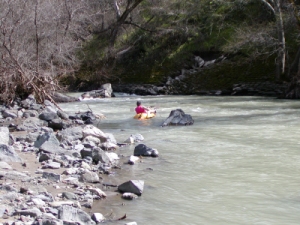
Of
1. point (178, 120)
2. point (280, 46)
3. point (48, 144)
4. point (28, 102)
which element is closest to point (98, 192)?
point (48, 144)

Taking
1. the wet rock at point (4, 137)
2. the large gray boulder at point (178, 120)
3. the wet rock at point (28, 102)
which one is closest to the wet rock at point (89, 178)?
the wet rock at point (4, 137)

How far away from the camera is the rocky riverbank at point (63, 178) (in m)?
5.15

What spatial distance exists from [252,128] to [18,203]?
29.6ft

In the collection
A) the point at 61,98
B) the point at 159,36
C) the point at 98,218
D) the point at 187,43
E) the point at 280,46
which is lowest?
the point at 98,218

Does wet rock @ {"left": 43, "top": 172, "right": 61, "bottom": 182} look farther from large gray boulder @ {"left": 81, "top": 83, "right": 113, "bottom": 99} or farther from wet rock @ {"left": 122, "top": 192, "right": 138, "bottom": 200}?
large gray boulder @ {"left": 81, "top": 83, "right": 113, "bottom": 99}

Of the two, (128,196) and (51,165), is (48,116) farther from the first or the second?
(128,196)

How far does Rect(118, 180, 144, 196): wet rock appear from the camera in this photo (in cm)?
653

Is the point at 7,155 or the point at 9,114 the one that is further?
the point at 9,114

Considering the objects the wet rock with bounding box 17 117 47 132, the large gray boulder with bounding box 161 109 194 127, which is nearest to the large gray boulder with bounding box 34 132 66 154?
the wet rock with bounding box 17 117 47 132

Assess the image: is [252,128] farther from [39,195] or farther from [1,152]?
A: [39,195]

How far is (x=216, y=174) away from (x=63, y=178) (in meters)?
2.48

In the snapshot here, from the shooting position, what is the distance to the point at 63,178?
23.1 feet

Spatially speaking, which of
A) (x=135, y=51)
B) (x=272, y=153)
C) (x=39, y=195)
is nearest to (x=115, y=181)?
(x=39, y=195)

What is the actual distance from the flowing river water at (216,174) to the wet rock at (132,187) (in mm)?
134
